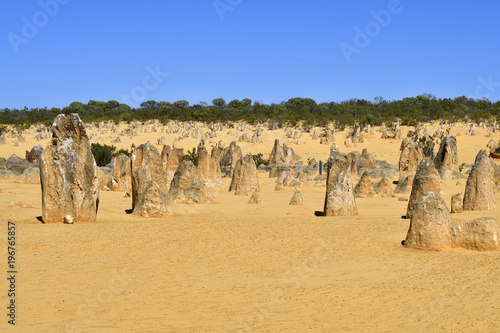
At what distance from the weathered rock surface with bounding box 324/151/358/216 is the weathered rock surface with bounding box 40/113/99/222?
5.09 m

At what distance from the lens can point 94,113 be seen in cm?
6681

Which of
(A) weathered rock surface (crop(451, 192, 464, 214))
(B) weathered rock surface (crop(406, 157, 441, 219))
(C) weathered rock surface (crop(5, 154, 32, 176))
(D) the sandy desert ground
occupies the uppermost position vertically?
(B) weathered rock surface (crop(406, 157, 441, 219))

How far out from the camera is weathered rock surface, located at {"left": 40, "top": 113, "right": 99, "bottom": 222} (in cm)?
1119

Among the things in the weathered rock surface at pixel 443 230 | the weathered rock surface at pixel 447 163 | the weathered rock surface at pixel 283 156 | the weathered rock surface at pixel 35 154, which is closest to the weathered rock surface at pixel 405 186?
the weathered rock surface at pixel 447 163

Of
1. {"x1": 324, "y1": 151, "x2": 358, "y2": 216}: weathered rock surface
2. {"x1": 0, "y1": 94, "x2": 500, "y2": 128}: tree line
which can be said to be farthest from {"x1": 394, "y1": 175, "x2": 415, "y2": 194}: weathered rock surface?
{"x1": 0, "y1": 94, "x2": 500, "y2": 128}: tree line

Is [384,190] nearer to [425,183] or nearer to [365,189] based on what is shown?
[365,189]

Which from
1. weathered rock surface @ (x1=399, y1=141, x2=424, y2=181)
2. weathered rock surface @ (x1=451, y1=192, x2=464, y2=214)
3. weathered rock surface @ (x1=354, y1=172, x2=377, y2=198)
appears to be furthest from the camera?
weathered rock surface @ (x1=399, y1=141, x2=424, y2=181)

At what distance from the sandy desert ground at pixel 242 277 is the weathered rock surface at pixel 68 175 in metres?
0.39

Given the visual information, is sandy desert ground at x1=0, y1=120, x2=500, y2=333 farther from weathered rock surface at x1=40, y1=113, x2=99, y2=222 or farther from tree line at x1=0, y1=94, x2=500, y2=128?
tree line at x1=0, y1=94, x2=500, y2=128

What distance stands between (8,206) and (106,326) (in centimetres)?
939

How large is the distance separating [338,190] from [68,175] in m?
5.77

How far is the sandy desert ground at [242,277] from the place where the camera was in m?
5.81

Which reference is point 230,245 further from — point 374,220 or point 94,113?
point 94,113

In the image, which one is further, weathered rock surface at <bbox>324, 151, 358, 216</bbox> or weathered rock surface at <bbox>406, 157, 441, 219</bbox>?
weathered rock surface at <bbox>406, 157, 441, 219</bbox>
